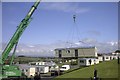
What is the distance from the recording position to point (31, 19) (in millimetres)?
27188

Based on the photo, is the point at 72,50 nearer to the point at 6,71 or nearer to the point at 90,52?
the point at 90,52

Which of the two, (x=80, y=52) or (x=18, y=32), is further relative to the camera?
(x=80, y=52)

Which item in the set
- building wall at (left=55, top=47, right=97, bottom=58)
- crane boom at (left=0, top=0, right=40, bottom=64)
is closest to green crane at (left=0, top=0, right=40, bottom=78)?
crane boom at (left=0, top=0, right=40, bottom=64)

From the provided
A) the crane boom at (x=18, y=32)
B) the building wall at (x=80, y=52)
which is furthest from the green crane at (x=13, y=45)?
the building wall at (x=80, y=52)

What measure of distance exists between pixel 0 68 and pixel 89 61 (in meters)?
28.4

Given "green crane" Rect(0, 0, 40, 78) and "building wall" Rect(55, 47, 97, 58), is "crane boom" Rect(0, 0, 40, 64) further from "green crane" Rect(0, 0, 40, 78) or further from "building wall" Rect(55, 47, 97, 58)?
"building wall" Rect(55, 47, 97, 58)

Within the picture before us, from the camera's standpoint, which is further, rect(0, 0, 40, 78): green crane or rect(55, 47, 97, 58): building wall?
rect(55, 47, 97, 58): building wall

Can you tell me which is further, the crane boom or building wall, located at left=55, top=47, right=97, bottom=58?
building wall, located at left=55, top=47, right=97, bottom=58

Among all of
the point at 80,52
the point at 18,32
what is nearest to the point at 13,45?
the point at 18,32

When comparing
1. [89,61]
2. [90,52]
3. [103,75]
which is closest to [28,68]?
[89,61]

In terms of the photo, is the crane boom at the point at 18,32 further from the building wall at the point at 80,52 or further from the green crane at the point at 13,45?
the building wall at the point at 80,52

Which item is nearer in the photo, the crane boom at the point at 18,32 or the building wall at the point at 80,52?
the crane boom at the point at 18,32

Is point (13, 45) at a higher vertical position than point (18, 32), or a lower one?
lower

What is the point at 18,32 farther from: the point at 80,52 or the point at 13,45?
the point at 80,52
